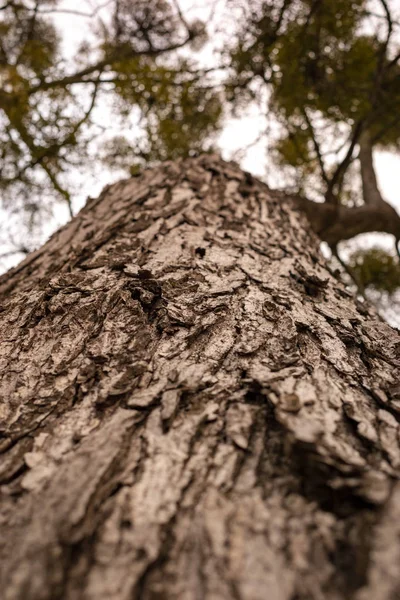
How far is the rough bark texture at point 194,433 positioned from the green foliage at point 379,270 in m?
4.61

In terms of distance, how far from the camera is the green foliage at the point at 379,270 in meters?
5.68

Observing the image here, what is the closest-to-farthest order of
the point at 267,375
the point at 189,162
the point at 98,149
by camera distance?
the point at 267,375 < the point at 189,162 < the point at 98,149

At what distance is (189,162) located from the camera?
8.97ft

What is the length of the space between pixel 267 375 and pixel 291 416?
16 centimetres

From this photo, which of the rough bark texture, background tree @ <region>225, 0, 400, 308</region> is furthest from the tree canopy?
the rough bark texture

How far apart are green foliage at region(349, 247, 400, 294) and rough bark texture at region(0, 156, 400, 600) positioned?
15.1ft

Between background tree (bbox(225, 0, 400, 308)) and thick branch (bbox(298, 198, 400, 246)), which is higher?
background tree (bbox(225, 0, 400, 308))

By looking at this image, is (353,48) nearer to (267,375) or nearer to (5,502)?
(267,375)

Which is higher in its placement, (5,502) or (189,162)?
(189,162)

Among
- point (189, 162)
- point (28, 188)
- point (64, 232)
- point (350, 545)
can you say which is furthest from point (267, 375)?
point (28, 188)

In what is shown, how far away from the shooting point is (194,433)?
2.53 ft

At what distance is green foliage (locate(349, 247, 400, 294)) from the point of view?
5676 millimetres

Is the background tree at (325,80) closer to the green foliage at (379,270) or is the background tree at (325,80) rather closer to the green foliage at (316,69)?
the green foliage at (316,69)

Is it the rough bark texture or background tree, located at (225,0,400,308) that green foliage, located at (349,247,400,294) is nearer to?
background tree, located at (225,0,400,308)
